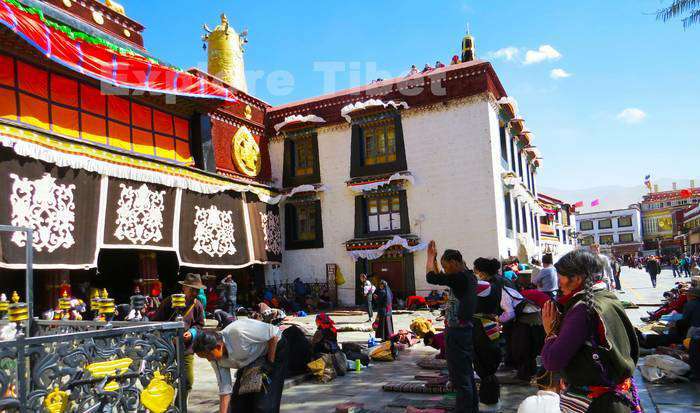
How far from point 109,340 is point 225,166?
51.9 feet

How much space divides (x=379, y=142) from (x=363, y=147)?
0.75 metres

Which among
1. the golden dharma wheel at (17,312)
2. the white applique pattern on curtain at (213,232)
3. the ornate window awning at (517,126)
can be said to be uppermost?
the ornate window awning at (517,126)

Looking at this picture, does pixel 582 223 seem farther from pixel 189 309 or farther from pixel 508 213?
pixel 189 309

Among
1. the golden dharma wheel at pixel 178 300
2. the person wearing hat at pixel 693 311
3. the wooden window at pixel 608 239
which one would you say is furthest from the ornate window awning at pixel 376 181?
the wooden window at pixel 608 239

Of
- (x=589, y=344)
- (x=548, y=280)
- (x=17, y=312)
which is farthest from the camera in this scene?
(x=548, y=280)

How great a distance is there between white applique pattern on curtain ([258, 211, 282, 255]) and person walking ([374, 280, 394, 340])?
1005 centimetres

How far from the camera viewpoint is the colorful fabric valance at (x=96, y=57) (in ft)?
34.9

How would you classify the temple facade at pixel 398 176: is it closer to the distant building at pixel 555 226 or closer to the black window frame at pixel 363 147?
the black window frame at pixel 363 147

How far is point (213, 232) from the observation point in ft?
55.0

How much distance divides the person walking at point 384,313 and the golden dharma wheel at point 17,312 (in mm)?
7204

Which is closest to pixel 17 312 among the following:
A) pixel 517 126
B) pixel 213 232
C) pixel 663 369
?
pixel 663 369

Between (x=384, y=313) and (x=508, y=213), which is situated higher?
(x=508, y=213)

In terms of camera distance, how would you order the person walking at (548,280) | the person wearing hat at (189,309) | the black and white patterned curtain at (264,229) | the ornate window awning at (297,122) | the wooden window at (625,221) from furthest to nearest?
the wooden window at (625,221) → the ornate window awning at (297,122) → the black and white patterned curtain at (264,229) → the person walking at (548,280) → the person wearing hat at (189,309)

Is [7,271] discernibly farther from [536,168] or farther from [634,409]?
[536,168]
